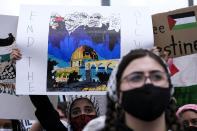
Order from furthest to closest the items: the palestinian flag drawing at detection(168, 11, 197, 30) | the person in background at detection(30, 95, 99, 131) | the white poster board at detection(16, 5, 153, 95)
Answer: the palestinian flag drawing at detection(168, 11, 197, 30), the person in background at detection(30, 95, 99, 131), the white poster board at detection(16, 5, 153, 95)

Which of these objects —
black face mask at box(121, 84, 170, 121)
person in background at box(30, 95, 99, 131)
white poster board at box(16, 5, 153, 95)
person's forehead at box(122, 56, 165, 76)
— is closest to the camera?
black face mask at box(121, 84, 170, 121)

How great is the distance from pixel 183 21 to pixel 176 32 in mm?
143

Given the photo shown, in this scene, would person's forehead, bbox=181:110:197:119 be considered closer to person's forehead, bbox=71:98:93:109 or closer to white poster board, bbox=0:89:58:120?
person's forehead, bbox=71:98:93:109

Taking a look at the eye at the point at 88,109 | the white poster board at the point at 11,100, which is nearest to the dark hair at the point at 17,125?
the white poster board at the point at 11,100

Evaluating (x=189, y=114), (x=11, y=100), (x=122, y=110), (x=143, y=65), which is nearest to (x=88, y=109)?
(x=11, y=100)

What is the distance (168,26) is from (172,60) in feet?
1.15

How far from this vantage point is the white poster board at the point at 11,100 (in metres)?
3.35

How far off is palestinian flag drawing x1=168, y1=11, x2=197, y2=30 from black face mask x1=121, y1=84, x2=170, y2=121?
1.59 metres

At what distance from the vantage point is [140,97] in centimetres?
181

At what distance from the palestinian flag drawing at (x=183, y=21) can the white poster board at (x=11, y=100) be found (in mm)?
1473

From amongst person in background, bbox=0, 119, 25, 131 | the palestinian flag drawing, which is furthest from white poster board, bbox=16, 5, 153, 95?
person in background, bbox=0, 119, 25, 131

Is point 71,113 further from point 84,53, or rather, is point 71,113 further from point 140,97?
point 140,97

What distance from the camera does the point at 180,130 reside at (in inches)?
75.5

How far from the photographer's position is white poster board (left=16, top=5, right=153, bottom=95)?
2.97 metres
